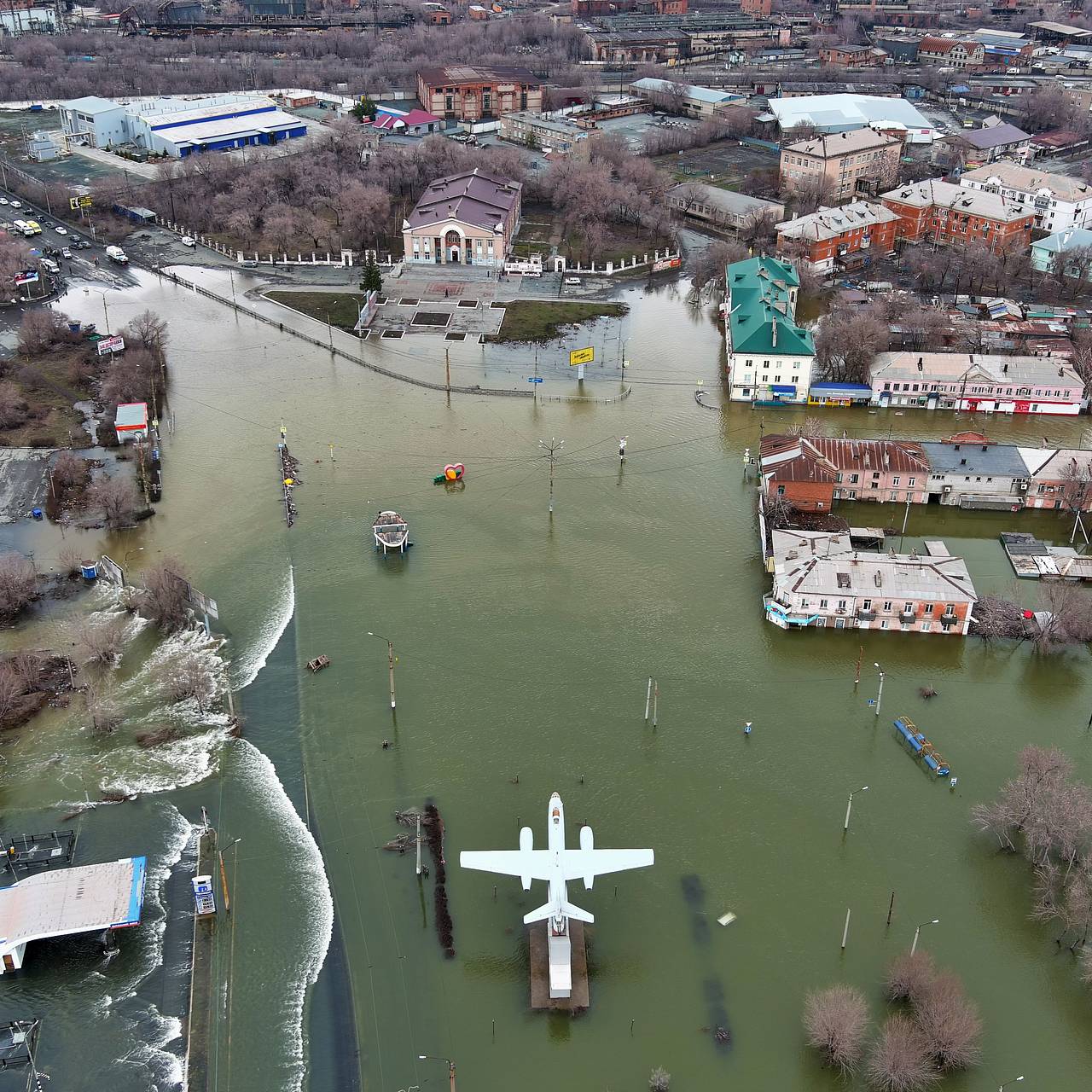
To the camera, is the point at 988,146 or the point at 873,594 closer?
the point at 873,594

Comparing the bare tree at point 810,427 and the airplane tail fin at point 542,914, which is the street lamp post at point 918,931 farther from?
the bare tree at point 810,427

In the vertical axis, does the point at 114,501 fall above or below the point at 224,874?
above

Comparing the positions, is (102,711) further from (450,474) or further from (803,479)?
(803,479)

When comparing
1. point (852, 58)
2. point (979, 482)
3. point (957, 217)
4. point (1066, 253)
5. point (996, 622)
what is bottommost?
point (996, 622)

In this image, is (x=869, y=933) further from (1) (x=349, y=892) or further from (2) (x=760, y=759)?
(1) (x=349, y=892)

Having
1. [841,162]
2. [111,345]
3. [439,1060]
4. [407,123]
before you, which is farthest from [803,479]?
[407,123]

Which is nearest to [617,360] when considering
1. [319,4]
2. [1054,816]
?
[1054,816]

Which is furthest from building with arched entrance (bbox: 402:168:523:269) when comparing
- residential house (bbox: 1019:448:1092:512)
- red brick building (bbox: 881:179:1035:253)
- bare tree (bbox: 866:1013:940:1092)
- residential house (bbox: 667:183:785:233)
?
bare tree (bbox: 866:1013:940:1092)
